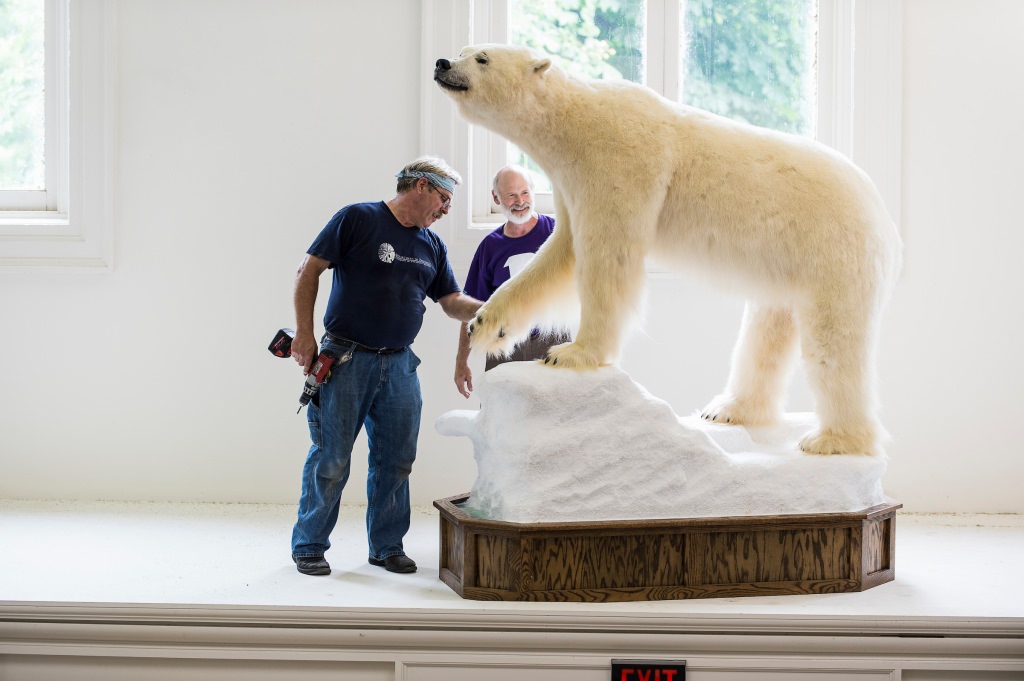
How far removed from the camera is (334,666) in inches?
108

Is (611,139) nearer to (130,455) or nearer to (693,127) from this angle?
(693,127)

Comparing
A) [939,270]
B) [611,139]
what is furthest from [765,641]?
[939,270]

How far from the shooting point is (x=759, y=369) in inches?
135

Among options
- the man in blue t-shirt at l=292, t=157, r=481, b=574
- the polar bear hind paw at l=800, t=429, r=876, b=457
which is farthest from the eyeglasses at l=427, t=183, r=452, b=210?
the polar bear hind paw at l=800, t=429, r=876, b=457

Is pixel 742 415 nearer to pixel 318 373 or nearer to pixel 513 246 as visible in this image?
pixel 513 246

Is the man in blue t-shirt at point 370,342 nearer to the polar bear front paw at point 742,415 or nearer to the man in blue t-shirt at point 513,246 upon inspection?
the man in blue t-shirt at point 513,246

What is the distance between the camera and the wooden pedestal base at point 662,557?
2857 mm

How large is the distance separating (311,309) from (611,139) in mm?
1189

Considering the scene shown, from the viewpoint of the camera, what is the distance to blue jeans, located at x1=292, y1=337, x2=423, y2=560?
325 centimetres

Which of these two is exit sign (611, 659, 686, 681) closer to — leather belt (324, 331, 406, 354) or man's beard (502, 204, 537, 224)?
leather belt (324, 331, 406, 354)

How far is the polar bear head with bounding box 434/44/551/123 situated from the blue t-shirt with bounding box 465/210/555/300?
0.89 m

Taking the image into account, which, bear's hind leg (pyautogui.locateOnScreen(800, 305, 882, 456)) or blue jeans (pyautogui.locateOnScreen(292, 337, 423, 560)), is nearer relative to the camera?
bear's hind leg (pyautogui.locateOnScreen(800, 305, 882, 456))

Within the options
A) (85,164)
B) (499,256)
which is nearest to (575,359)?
(499,256)

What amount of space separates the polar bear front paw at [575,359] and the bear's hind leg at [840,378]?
28.0 inches
